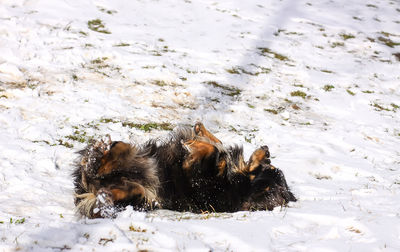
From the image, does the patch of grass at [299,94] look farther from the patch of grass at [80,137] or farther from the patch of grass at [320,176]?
the patch of grass at [80,137]

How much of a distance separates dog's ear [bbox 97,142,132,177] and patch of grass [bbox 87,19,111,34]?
5340mm

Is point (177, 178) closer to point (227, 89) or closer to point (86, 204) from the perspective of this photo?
point (86, 204)

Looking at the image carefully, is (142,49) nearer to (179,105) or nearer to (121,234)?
(179,105)

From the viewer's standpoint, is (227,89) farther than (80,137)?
Yes

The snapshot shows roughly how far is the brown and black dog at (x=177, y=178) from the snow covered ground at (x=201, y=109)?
0.69 ft

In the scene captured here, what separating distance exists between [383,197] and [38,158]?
3.13 meters

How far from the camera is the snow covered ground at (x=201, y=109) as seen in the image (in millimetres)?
2006

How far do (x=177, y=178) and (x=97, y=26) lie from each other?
5669 mm

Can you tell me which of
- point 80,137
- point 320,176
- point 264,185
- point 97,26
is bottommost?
point 320,176

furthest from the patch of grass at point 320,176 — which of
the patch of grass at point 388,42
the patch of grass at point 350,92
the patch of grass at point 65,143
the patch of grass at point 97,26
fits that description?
the patch of grass at point 388,42

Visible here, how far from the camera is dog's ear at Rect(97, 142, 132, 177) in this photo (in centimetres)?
265

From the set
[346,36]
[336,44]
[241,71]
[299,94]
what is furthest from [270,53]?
[346,36]

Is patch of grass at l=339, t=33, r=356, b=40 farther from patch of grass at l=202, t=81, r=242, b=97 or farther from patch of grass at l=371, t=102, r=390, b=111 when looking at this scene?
patch of grass at l=202, t=81, r=242, b=97

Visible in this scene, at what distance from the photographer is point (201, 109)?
520 centimetres
